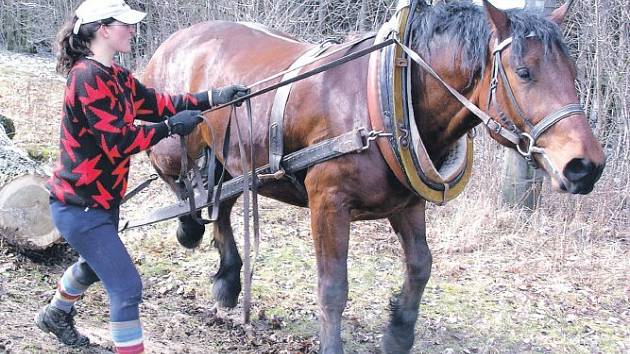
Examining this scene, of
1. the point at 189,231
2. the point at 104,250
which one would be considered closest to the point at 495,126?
the point at 104,250

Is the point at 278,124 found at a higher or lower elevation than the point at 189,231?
higher

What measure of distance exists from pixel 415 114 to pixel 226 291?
2.10 m

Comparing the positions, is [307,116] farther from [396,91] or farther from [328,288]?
[328,288]

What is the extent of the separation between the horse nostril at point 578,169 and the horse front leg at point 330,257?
1116 millimetres

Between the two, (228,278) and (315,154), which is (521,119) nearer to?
(315,154)

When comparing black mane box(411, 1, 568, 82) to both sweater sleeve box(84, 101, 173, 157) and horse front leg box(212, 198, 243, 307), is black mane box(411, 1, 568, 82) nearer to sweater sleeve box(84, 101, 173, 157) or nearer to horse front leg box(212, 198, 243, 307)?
sweater sleeve box(84, 101, 173, 157)

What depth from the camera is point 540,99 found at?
2.69 meters

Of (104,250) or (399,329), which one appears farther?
(399,329)

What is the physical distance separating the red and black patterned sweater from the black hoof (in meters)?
1.77

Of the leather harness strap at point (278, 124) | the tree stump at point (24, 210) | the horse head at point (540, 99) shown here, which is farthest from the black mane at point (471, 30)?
the tree stump at point (24, 210)

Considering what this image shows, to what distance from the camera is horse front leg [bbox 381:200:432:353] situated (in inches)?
146

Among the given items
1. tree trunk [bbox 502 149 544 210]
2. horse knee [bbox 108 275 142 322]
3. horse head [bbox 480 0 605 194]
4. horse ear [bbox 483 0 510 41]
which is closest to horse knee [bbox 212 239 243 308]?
horse knee [bbox 108 275 142 322]

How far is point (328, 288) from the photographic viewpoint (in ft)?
11.2

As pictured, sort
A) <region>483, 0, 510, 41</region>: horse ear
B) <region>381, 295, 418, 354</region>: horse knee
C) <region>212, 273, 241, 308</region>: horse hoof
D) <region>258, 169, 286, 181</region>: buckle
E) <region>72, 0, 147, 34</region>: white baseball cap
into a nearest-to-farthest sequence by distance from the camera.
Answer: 1. <region>483, 0, 510, 41</region>: horse ear
2. <region>72, 0, 147, 34</region>: white baseball cap
3. <region>258, 169, 286, 181</region>: buckle
4. <region>381, 295, 418, 354</region>: horse knee
5. <region>212, 273, 241, 308</region>: horse hoof
